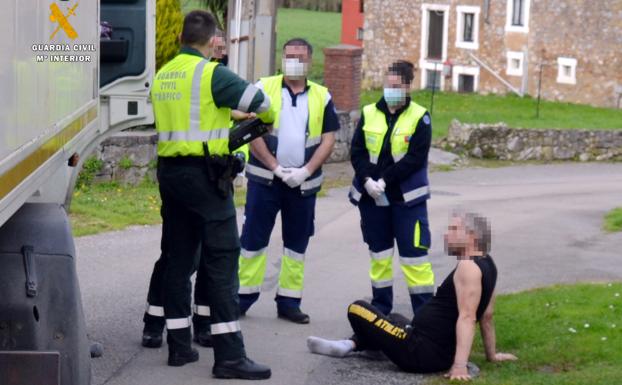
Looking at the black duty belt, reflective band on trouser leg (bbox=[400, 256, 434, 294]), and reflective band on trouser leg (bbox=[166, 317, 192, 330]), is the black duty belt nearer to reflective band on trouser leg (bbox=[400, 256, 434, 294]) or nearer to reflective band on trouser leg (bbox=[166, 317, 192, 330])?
reflective band on trouser leg (bbox=[166, 317, 192, 330])

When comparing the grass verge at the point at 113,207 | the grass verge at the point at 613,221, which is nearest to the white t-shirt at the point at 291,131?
the grass verge at the point at 113,207

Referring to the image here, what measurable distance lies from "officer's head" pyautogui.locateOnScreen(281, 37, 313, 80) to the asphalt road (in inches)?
67.7

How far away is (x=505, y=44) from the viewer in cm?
3653

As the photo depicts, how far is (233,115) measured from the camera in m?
7.69

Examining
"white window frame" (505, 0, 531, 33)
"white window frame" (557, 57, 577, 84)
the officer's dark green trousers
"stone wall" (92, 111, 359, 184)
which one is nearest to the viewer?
the officer's dark green trousers

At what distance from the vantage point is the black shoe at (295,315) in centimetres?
862

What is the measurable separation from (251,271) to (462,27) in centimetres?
3051

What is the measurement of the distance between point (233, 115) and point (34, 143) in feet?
10.5

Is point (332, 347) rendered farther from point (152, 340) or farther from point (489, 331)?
point (152, 340)

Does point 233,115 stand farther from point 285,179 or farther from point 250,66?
point 250,66

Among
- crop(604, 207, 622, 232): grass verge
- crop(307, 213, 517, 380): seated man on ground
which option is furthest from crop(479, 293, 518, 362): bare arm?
crop(604, 207, 622, 232): grass verge

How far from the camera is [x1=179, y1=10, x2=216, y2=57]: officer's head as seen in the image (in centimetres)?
701

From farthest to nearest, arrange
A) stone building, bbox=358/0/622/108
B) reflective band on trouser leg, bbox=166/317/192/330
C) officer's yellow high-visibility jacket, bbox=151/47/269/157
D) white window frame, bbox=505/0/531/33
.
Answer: white window frame, bbox=505/0/531/33 → stone building, bbox=358/0/622/108 → reflective band on trouser leg, bbox=166/317/192/330 → officer's yellow high-visibility jacket, bbox=151/47/269/157

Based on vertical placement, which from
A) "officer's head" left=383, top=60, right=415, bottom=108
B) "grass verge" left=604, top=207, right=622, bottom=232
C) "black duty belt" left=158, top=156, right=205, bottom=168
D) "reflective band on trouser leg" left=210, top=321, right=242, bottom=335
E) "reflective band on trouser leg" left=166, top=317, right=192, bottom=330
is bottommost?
"grass verge" left=604, top=207, right=622, bottom=232
